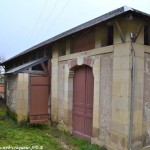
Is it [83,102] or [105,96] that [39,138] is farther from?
[105,96]

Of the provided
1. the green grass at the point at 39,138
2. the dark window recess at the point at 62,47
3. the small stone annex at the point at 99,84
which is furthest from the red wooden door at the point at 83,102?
the dark window recess at the point at 62,47

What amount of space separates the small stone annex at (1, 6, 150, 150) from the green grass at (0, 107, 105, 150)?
0.32m

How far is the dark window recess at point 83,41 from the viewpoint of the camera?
757 centimetres

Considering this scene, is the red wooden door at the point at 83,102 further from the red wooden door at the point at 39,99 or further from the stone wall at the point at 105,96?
the red wooden door at the point at 39,99

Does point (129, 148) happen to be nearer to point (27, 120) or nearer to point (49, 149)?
point (49, 149)

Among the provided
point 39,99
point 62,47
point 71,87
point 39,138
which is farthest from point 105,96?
point 39,99

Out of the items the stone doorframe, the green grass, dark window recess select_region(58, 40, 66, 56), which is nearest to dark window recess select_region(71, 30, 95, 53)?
the stone doorframe

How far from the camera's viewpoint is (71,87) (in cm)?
868

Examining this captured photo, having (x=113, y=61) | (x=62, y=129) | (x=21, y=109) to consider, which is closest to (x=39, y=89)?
(x=21, y=109)

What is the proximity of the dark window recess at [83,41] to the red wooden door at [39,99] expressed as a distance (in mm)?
2326

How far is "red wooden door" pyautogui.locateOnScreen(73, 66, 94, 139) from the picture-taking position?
773 centimetres

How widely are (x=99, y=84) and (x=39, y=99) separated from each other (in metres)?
3.87

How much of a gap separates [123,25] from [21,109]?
587 centimetres

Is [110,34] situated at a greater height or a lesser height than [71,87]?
greater
